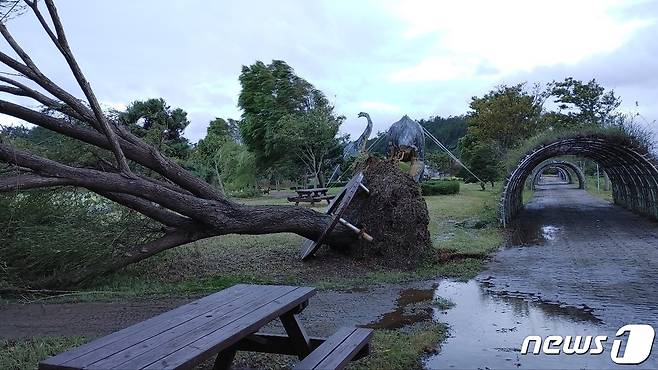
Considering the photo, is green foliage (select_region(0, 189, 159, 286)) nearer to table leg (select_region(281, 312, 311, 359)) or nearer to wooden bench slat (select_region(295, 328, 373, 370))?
Result: table leg (select_region(281, 312, 311, 359))

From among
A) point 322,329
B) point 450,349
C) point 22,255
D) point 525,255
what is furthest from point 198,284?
point 525,255

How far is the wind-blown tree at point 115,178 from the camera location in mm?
6516

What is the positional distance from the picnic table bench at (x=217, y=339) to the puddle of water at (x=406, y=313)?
1.42 m

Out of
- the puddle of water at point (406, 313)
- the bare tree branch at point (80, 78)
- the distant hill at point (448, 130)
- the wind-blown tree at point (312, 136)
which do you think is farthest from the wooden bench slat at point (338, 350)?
the distant hill at point (448, 130)

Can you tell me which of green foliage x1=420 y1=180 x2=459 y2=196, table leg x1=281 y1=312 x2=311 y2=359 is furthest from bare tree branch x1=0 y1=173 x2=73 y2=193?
green foliage x1=420 y1=180 x2=459 y2=196

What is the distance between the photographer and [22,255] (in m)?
7.54

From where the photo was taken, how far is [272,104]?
38406 mm

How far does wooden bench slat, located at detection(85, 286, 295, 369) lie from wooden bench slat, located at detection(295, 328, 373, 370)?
50cm

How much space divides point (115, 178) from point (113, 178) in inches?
1.2

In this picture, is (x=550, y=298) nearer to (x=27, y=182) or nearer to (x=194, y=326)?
(x=194, y=326)

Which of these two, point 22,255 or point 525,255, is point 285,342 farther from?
point 525,255

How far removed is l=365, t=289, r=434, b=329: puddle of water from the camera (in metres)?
5.82

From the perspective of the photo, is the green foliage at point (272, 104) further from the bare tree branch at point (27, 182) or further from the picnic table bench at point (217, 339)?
the picnic table bench at point (217, 339)

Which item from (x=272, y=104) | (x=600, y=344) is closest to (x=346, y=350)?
(x=600, y=344)
